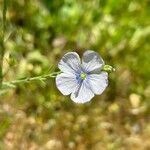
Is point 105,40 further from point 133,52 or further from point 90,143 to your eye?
point 90,143

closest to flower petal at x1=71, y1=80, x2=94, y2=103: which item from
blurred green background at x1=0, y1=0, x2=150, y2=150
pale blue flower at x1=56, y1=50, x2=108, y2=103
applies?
pale blue flower at x1=56, y1=50, x2=108, y2=103

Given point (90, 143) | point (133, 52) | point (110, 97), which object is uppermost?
point (133, 52)

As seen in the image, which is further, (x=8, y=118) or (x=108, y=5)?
(x=108, y=5)

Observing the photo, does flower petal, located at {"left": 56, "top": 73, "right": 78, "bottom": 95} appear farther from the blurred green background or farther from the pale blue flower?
the blurred green background

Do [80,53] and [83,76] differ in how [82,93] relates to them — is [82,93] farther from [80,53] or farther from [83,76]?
[80,53]

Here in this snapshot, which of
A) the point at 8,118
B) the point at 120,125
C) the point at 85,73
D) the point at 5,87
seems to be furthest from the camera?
the point at 120,125

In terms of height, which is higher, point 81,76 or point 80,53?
point 80,53

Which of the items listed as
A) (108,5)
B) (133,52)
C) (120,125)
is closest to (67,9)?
(108,5)

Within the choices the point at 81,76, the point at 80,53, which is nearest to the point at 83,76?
the point at 81,76
